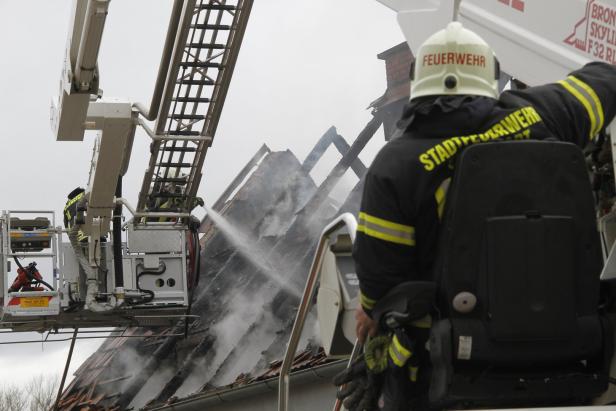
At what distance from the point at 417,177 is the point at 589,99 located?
733 millimetres

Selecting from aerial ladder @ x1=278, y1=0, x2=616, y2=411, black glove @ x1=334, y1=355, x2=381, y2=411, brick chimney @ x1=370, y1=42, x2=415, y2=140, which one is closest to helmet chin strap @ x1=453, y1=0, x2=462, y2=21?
aerial ladder @ x1=278, y1=0, x2=616, y2=411

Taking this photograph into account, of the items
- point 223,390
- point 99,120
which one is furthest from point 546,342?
point 99,120

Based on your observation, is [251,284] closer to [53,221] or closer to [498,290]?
[53,221]

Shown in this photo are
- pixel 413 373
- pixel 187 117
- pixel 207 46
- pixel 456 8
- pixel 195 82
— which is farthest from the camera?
pixel 187 117

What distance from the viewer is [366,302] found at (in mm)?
3982

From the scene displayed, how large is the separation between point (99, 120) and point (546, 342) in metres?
9.75

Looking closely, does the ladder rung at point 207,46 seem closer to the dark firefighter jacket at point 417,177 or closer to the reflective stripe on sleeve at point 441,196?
the dark firefighter jacket at point 417,177

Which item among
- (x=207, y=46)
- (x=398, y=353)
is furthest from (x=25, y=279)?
(x=398, y=353)

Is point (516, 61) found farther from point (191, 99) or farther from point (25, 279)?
point (25, 279)

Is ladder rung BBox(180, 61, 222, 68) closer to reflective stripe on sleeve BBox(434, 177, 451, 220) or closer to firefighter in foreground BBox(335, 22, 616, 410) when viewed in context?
firefighter in foreground BBox(335, 22, 616, 410)

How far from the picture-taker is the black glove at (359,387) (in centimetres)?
411

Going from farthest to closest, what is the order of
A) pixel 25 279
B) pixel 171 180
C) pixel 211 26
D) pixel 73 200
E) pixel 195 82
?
pixel 73 200 → pixel 171 180 → pixel 25 279 → pixel 195 82 → pixel 211 26

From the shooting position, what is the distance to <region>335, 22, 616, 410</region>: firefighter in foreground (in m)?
3.82

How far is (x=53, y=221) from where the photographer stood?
564 inches
